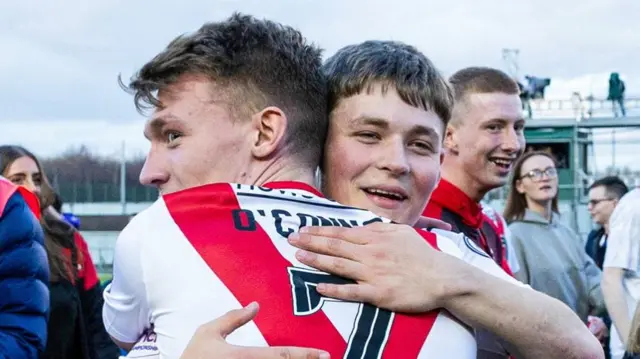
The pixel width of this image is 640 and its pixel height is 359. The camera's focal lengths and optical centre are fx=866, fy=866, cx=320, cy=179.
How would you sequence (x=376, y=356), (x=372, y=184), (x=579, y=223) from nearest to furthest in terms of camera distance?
(x=376, y=356)
(x=372, y=184)
(x=579, y=223)

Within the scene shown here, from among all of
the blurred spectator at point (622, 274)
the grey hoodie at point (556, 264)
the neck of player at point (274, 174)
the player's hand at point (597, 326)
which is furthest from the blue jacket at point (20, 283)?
the player's hand at point (597, 326)

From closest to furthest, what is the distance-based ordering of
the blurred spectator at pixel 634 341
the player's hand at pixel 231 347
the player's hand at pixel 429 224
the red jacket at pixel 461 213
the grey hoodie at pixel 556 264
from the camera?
1. the player's hand at pixel 231 347
2. the player's hand at pixel 429 224
3. the red jacket at pixel 461 213
4. the blurred spectator at pixel 634 341
5. the grey hoodie at pixel 556 264

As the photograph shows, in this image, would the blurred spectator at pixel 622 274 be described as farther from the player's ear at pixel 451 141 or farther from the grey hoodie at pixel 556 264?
the player's ear at pixel 451 141

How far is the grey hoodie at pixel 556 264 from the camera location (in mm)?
4953

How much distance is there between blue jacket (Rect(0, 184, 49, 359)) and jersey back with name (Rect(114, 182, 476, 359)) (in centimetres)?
147

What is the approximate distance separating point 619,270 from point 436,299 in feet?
12.8

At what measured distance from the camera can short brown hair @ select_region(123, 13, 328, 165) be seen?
169 centimetres

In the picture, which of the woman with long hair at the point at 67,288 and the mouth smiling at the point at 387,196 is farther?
the woman with long hair at the point at 67,288

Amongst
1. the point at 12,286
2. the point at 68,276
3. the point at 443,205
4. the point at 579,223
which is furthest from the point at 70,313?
the point at 579,223

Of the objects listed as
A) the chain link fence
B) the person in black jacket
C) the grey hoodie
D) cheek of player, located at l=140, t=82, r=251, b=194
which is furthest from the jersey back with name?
the chain link fence

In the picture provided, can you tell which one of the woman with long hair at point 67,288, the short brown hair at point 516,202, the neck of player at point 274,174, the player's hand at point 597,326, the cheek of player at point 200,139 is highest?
the cheek of player at point 200,139

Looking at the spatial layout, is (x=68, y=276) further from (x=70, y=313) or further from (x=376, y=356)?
(x=376, y=356)

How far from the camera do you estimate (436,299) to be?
1.58 metres

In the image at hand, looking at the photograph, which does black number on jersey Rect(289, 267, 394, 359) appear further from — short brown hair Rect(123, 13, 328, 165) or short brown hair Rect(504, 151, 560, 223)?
short brown hair Rect(504, 151, 560, 223)
